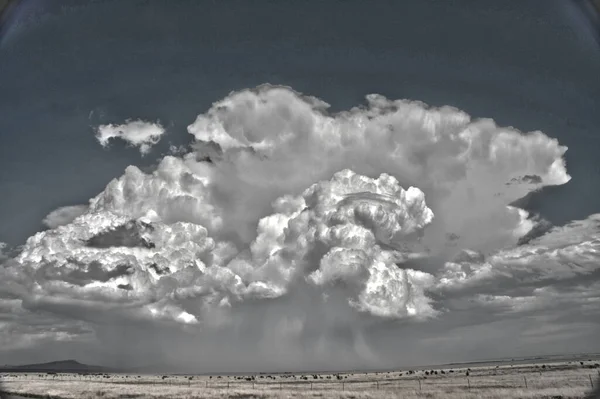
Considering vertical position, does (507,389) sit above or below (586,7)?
below

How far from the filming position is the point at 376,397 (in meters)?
38.0

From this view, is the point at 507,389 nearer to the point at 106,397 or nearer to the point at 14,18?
the point at 106,397

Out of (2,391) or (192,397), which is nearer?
(2,391)

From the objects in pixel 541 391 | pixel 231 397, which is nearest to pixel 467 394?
pixel 541 391

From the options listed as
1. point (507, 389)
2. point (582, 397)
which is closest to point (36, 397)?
point (507, 389)

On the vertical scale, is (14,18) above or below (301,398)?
above

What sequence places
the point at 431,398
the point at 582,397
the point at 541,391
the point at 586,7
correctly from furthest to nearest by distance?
the point at 541,391
the point at 431,398
the point at 582,397
the point at 586,7

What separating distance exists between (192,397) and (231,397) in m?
4.34

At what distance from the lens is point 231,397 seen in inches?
1670

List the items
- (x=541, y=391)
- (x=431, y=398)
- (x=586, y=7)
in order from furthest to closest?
(x=541, y=391)
(x=431, y=398)
(x=586, y=7)

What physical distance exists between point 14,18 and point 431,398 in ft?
117

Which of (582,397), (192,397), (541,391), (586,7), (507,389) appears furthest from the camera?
(192,397)

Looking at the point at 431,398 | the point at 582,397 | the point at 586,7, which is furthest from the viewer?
the point at 431,398

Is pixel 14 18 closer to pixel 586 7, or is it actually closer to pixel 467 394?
pixel 586 7
